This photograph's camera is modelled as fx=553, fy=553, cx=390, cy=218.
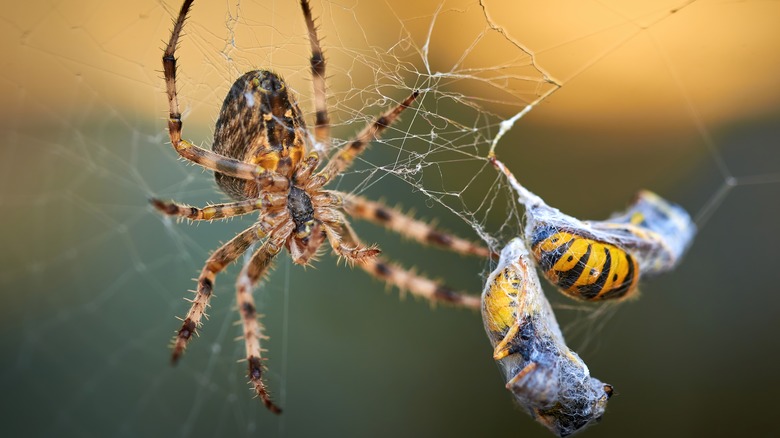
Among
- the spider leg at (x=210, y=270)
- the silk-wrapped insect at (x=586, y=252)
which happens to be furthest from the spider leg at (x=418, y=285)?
the silk-wrapped insect at (x=586, y=252)

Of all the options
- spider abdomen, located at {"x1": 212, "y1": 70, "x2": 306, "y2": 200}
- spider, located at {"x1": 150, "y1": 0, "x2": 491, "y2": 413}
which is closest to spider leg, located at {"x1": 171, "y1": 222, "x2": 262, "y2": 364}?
spider, located at {"x1": 150, "y1": 0, "x2": 491, "y2": 413}

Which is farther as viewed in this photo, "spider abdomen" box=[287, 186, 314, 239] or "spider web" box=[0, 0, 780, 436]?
"spider web" box=[0, 0, 780, 436]

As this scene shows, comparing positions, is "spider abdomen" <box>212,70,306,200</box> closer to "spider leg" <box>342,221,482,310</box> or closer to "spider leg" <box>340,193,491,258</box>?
"spider leg" <box>340,193,491,258</box>

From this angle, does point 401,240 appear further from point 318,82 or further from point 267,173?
point 267,173

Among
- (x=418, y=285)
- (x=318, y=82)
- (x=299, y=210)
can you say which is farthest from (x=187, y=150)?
(x=418, y=285)

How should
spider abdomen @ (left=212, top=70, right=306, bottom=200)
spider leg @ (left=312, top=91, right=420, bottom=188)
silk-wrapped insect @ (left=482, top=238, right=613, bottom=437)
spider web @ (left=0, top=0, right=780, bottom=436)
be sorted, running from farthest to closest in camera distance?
spider web @ (left=0, top=0, right=780, bottom=436) → spider leg @ (left=312, top=91, right=420, bottom=188) → spider abdomen @ (left=212, top=70, right=306, bottom=200) → silk-wrapped insect @ (left=482, top=238, right=613, bottom=437)
